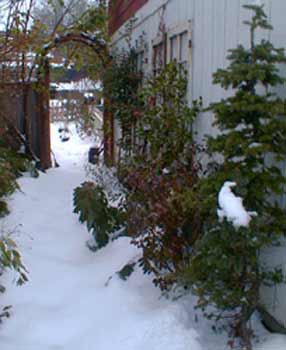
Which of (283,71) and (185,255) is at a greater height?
(283,71)

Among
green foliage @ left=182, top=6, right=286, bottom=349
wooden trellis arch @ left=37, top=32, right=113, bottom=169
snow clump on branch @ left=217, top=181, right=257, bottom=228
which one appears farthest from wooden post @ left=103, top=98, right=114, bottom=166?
snow clump on branch @ left=217, top=181, right=257, bottom=228

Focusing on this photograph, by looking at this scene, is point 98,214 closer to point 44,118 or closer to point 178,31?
point 178,31

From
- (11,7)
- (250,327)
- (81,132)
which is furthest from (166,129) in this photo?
(81,132)

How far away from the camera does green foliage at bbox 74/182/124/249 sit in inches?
208

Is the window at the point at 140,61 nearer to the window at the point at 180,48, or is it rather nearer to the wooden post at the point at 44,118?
the window at the point at 180,48

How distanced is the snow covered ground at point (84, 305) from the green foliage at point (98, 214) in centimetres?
18

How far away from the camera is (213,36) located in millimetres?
4227

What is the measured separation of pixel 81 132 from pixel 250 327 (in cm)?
1274

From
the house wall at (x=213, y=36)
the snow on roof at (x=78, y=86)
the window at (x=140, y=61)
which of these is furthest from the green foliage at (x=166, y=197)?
the snow on roof at (x=78, y=86)

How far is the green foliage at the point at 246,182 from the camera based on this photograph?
2.83 metres

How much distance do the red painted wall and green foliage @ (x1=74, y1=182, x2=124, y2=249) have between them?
127 inches

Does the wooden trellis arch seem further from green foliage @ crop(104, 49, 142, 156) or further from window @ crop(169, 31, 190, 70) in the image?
window @ crop(169, 31, 190, 70)

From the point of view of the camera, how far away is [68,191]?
27.1ft

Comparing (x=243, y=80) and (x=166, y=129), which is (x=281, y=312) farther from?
(x=166, y=129)
